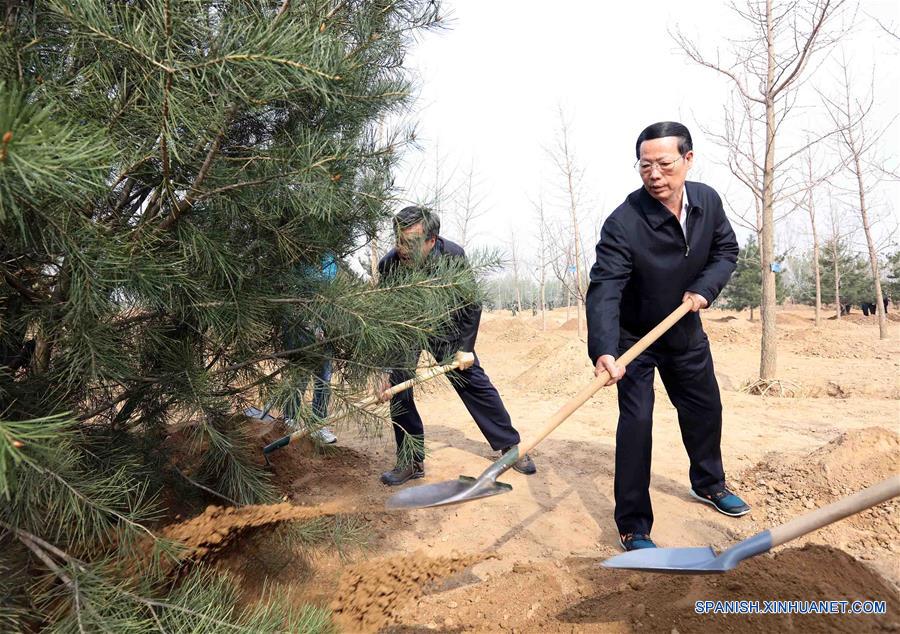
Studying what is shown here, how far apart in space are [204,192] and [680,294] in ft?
6.31

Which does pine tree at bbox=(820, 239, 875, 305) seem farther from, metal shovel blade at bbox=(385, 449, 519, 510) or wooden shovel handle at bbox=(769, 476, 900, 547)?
wooden shovel handle at bbox=(769, 476, 900, 547)

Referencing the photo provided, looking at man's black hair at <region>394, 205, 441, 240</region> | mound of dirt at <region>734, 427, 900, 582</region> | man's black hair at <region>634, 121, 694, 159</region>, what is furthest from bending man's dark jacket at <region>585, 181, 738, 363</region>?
mound of dirt at <region>734, 427, 900, 582</region>

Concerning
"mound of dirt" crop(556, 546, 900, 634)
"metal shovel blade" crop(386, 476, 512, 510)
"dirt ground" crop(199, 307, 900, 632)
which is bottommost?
"dirt ground" crop(199, 307, 900, 632)

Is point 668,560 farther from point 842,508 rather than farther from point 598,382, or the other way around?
point 598,382

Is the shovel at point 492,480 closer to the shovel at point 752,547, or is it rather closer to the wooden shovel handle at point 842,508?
the shovel at point 752,547

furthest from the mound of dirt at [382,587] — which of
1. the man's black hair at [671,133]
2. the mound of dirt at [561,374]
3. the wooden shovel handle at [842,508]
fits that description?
the mound of dirt at [561,374]

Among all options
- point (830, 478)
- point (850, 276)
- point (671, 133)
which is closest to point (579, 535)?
point (830, 478)

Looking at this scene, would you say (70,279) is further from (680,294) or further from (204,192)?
(680,294)

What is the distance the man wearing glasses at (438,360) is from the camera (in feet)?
7.27

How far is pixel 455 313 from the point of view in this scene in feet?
8.64

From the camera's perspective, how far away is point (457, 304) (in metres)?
2.18

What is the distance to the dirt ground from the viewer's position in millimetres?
1562

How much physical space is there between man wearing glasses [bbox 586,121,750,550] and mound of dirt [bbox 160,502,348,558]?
1261mm

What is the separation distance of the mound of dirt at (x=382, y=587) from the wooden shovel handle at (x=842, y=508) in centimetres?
98
